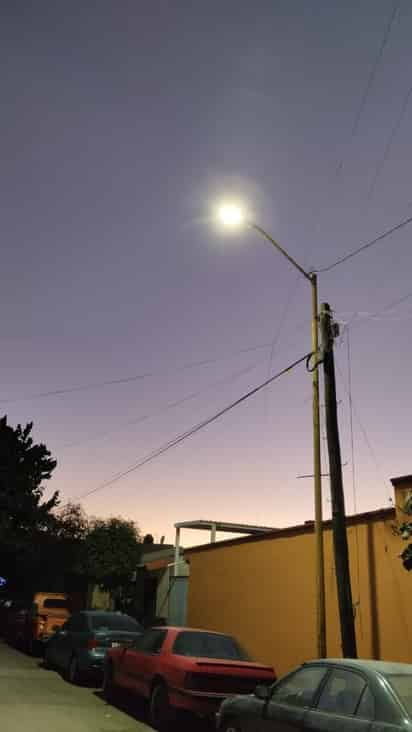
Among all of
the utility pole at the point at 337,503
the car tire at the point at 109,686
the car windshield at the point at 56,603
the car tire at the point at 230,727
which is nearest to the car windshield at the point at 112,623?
the car tire at the point at 109,686

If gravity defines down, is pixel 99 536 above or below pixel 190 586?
above

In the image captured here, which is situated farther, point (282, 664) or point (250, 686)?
point (282, 664)

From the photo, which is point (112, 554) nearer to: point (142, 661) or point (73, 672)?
point (73, 672)

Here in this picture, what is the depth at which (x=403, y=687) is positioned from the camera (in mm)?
5230

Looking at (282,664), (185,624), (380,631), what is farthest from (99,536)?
(380,631)

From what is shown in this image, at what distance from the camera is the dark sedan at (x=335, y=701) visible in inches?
200

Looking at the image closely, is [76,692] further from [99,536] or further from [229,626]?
[99,536]

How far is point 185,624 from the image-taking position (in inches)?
821

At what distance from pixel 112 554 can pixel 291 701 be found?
28.0 metres

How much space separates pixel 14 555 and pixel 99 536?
34.3ft

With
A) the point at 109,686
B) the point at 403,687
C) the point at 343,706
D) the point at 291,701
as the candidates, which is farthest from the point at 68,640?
the point at 403,687

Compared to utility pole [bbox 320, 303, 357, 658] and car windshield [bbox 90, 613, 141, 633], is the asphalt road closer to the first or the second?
car windshield [bbox 90, 613, 141, 633]

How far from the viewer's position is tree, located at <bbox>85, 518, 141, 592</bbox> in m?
32.5

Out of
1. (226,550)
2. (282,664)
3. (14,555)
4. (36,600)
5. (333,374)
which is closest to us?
(333,374)
